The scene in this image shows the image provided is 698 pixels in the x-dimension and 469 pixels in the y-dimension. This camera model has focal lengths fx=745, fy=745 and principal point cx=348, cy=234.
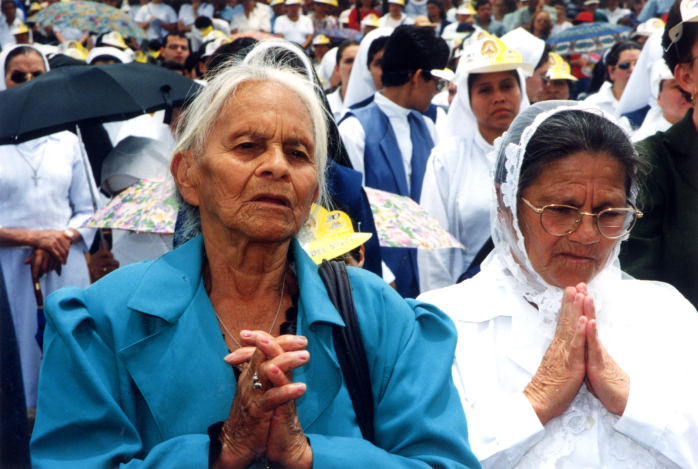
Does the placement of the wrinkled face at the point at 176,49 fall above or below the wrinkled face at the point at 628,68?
below

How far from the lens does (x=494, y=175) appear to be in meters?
2.75

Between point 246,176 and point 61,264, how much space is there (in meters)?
3.67

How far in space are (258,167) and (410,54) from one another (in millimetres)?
3548

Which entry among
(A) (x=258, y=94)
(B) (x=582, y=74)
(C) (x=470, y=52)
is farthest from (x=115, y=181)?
(B) (x=582, y=74)

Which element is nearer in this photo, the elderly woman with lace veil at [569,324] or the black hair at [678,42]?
the elderly woman with lace veil at [569,324]

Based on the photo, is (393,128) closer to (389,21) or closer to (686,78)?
(686,78)

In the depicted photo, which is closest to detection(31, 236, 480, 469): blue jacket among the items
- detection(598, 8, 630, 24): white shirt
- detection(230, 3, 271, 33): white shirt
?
detection(230, 3, 271, 33): white shirt

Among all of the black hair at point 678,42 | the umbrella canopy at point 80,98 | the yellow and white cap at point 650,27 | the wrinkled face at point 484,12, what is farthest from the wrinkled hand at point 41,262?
the wrinkled face at point 484,12

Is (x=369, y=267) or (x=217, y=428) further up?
(x=217, y=428)

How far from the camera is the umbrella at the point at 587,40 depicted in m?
11.0

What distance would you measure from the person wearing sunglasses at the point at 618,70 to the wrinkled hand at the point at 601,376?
5.57 meters

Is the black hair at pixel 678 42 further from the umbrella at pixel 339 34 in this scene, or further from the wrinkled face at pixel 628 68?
the umbrella at pixel 339 34

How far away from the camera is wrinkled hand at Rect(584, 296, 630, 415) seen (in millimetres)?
2305

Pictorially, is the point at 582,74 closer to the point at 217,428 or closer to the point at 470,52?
the point at 470,52
